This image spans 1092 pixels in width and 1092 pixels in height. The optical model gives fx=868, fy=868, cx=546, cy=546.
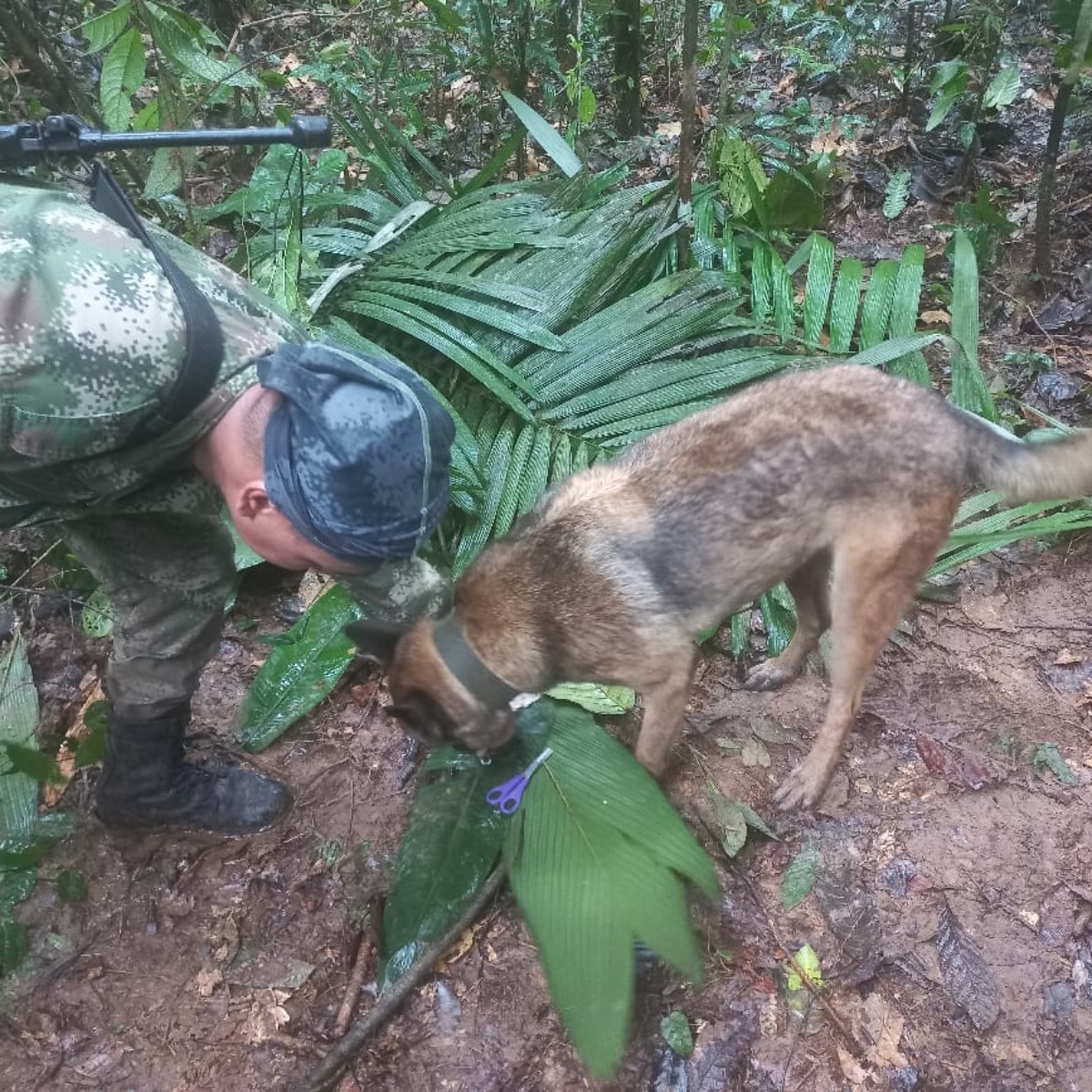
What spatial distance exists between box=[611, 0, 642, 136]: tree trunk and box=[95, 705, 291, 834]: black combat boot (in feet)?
18.2

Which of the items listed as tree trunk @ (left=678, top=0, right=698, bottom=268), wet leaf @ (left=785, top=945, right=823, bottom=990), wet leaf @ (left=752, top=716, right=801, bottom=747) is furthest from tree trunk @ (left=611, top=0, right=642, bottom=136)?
wet leaf @ (left=785, top=945, right=823, bottom=990)

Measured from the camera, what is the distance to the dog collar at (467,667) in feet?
8.30

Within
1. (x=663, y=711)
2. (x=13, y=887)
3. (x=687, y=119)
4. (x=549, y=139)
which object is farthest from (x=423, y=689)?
(x=549, y=139)

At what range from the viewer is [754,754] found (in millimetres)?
3291

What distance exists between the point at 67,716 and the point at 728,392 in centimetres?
310

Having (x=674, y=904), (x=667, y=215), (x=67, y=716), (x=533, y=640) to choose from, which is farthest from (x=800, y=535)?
(x=67, y=716)

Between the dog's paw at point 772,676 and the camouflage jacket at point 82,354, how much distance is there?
90.8 inches

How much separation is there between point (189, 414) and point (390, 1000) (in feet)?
5.70

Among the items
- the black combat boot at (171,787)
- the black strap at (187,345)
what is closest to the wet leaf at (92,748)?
the black combat boot at (171,787)

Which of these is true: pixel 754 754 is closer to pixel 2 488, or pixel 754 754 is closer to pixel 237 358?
pixel 237 358

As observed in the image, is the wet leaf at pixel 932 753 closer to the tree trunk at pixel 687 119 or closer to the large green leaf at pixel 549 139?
the tree trunk at pixel 687 119

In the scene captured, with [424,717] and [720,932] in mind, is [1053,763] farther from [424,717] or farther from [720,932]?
[424,717]

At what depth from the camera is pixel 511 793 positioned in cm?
271

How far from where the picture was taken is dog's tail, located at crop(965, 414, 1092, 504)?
272 cm
